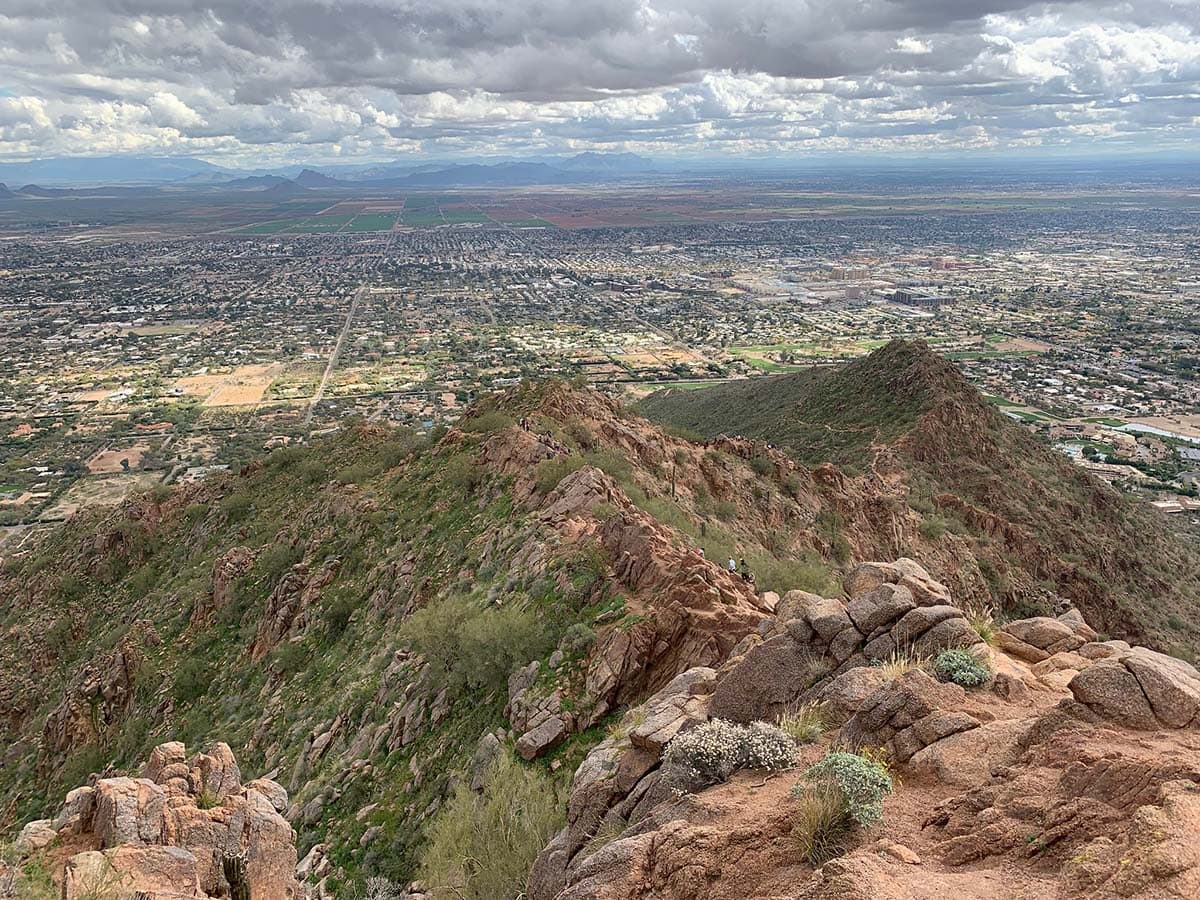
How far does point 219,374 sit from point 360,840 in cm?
13397

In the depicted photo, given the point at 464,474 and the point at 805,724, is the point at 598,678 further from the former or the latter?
the point at 464,474

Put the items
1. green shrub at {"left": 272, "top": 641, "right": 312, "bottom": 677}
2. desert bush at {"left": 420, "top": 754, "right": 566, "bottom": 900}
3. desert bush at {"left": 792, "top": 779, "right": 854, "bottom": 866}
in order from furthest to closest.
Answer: green shrub at {"left": 272, "top": 641, "right": 312, "bottom": 677} → desert bush at {"left": 420, "top": 754, "right": 566, "bottom": 900} → desert bush at {"left": 792, "top": 779, "right": 854, "bottom": 866}

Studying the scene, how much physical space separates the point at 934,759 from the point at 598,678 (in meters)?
8.96

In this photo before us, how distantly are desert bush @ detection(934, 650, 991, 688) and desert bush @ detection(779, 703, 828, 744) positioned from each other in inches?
78.7

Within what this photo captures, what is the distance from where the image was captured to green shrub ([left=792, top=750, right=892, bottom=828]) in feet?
31.2

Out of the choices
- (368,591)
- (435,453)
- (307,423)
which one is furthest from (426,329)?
(368,591)

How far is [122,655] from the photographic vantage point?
33.0 metres

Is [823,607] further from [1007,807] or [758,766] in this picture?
[1007,807]

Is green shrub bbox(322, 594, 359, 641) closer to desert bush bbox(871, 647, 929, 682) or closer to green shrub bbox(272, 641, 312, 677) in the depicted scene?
green shrub bbox(272, 641, 312, 677)

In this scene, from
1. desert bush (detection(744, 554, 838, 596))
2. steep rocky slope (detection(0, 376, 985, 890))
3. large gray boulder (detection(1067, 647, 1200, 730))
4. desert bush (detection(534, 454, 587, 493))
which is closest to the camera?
large gray boulder (detection(1067, 647, 1200, 730))

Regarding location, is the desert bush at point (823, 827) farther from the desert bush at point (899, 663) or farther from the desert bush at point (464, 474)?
the desert bush at point (464, 474)

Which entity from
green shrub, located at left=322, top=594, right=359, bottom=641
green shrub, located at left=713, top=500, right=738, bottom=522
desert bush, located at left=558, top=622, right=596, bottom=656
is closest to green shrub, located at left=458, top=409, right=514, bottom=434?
green shrub, located at left=713, top=500, right=738, bottom=522

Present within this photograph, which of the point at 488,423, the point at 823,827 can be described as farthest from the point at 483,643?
the point at 488,423

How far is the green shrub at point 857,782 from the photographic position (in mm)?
9500
